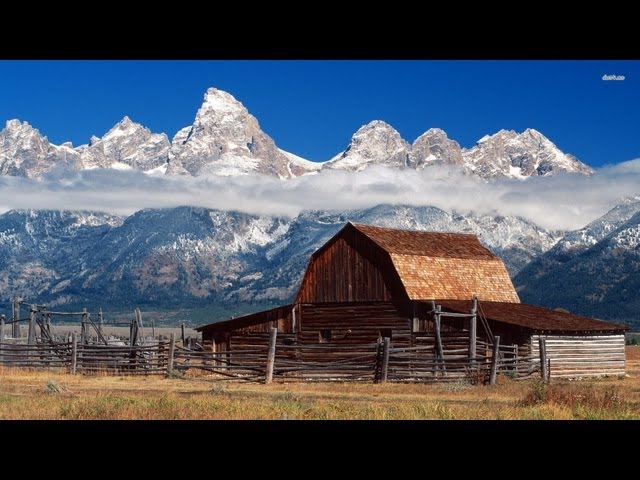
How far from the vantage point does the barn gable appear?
45.6 metres

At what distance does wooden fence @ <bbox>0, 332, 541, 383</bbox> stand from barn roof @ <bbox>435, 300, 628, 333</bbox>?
1.72m

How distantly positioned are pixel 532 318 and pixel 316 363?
1255 centimetres

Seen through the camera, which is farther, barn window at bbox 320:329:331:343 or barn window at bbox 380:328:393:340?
barn window at bbox 320:329:331:343

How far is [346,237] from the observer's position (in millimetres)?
47500

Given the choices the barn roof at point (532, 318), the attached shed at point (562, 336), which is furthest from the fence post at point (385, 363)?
the attached shed at point (562, 336)

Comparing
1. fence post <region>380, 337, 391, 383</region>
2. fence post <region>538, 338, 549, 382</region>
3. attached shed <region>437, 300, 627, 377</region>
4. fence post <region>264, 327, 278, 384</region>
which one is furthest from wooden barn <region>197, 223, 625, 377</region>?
fence post <region>264, 327, 278, 384</region>

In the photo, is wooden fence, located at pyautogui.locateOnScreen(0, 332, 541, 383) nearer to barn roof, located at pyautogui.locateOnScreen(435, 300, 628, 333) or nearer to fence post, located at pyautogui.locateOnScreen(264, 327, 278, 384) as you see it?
fence post, located at pyautogui.locateOnScreen(264, 327, 278, 384)

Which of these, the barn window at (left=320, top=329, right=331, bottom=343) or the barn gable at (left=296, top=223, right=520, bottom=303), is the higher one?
the barn gable at (left=296, top=223, right=520, bottom=303)

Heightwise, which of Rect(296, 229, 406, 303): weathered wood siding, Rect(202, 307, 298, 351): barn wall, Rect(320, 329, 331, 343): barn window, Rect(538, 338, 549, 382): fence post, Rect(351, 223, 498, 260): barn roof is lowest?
Rect(538, 338, 549, 382): fence post

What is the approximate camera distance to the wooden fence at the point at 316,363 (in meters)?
34.5
